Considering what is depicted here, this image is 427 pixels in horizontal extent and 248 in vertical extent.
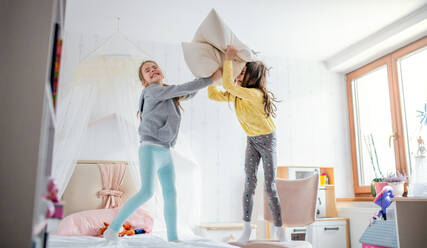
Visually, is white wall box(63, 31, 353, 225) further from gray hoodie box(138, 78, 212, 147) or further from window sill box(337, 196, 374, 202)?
gray hoodie box(138, 78, 212, 147)

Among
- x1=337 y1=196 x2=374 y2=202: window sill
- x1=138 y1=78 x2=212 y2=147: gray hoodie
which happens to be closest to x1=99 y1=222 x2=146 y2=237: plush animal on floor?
x1=138 y1=78 x2=212 y2=147: gray hoodie

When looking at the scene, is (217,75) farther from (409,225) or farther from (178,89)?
(409,225)

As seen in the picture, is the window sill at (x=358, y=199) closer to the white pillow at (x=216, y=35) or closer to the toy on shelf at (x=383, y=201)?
the toy on shelf at (x=383, y=201)

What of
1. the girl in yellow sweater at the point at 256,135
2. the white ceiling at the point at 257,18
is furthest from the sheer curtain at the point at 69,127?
the girl in yellow sweater at the point at 256,135

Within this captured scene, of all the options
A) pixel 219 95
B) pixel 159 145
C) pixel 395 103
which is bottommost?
pixel 159 145

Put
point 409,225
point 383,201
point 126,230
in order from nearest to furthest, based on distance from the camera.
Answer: point 409,225 < point 126,230 < point 383,201

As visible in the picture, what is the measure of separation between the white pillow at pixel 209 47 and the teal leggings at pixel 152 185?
0.55 metres

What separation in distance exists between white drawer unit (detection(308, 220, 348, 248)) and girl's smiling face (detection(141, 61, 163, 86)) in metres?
2.54

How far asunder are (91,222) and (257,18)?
2559 millimetres

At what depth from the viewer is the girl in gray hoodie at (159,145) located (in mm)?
2127

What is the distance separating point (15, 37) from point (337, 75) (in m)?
4.70

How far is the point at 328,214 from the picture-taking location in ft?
14.4

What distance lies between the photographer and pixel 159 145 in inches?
86.8

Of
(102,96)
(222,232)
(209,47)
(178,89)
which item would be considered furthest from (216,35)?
(222,232)
